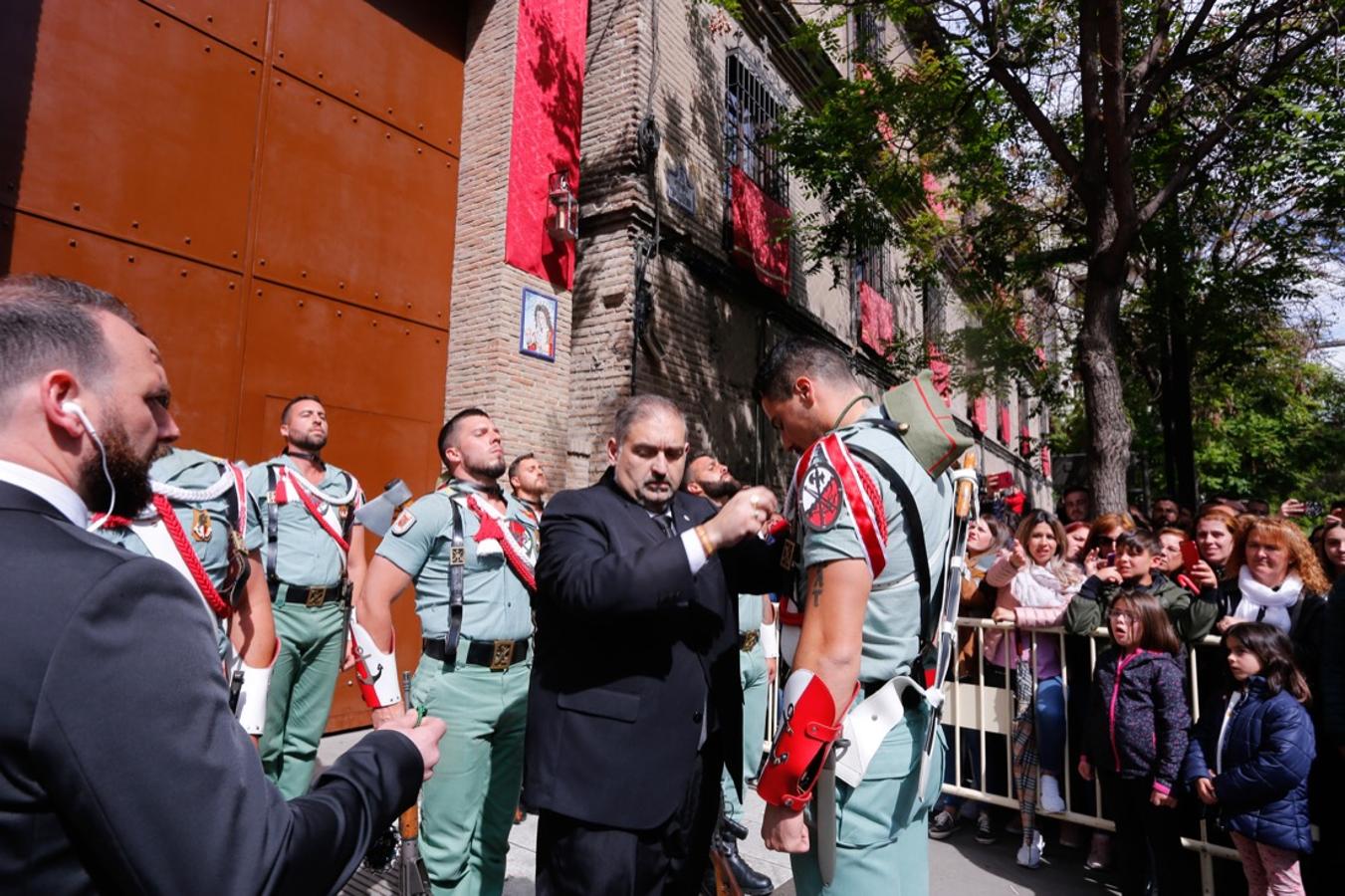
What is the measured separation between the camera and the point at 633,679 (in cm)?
Result: 230

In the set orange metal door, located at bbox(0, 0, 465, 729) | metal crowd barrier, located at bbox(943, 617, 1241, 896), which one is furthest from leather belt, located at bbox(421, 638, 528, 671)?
orange metal door, located at bbox(0, 0, 465, 729)

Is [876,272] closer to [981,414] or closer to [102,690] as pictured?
[981,414]

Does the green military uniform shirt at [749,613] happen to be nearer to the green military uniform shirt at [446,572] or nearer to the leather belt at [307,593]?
the green military uniform shirt at [446,572]

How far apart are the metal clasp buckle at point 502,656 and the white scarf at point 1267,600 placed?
151 inches

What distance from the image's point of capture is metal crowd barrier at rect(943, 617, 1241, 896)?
168 inches

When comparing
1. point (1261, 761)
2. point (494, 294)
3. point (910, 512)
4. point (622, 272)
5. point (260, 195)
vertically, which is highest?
point (622, 272)

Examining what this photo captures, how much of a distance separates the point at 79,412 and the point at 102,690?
0.46m

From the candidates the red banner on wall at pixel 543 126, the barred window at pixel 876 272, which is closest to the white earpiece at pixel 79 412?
the red banner on wall at pixel 543 126

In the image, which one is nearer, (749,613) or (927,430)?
(927,430)

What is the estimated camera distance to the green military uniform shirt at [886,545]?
2.08m

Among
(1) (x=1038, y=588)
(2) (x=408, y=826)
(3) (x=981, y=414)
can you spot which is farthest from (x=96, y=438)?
(3) (x=981, y=414)

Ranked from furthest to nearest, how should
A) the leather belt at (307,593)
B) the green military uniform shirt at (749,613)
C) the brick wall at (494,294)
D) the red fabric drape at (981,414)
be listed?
the red fabric drape at (981,414) → the brick wall at (494,294) → the green military uniform shirt at (749,613) → the leather belt at (307,593)

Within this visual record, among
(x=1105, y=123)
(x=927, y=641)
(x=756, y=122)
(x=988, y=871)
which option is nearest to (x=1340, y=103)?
(x=1105, y=123)

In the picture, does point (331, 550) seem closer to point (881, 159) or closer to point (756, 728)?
point (756, 728)
